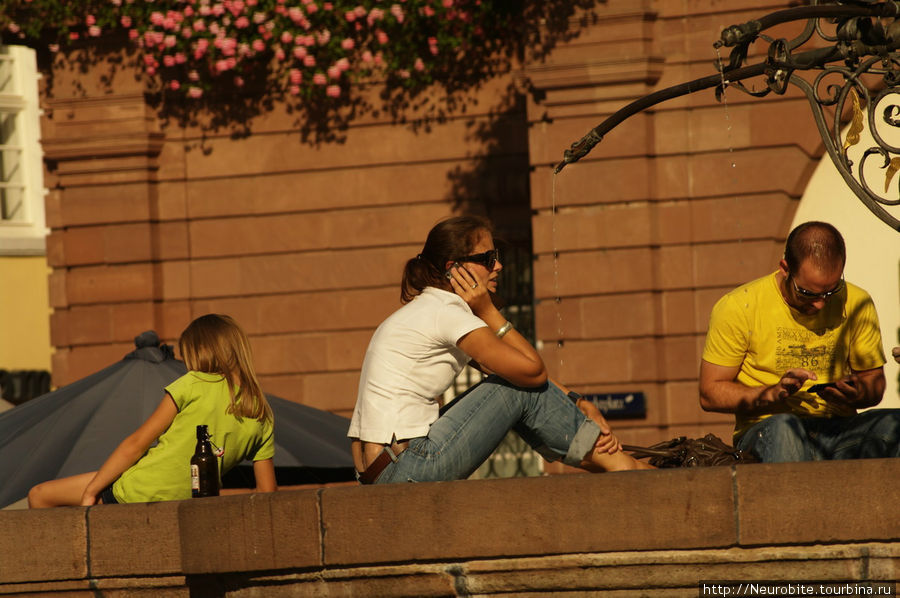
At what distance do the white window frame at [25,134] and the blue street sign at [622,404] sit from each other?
331 inches

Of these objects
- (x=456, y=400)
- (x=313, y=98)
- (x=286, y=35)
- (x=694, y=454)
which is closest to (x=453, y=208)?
(x=313, y=98)

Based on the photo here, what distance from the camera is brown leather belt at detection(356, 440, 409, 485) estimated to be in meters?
5.45

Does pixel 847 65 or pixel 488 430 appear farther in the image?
pixel 847 65

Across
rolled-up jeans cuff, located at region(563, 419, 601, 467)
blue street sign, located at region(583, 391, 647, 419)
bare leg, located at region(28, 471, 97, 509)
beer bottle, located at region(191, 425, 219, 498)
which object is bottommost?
blue street sign, located at region(583, 391, 647, 419)

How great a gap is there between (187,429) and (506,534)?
1672 mm

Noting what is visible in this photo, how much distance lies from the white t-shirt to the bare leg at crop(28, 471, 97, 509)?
130 centimetres

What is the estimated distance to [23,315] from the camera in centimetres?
1698

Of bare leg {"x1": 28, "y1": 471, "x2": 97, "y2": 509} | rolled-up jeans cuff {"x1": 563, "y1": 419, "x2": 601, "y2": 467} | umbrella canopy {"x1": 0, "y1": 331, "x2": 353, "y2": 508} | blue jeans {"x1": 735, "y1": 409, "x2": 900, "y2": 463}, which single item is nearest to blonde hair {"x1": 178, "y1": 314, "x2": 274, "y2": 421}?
bare leg {"x1": 28, "y1": 471, "x2": 97, "y2": 509}

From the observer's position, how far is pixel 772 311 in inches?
239

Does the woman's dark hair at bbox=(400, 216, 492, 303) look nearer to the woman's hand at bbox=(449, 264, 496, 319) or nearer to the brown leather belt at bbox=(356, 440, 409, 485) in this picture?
the woman's hand at bbox=(449, 264, 496, 319)

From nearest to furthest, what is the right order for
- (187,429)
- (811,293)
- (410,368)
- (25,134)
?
(410,368), (811,293), (187,429), (25,134)

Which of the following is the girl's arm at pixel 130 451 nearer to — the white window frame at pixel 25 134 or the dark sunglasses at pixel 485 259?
the dark sunglasses at pixel 485 259

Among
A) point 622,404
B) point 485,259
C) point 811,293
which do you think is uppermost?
point 485,259

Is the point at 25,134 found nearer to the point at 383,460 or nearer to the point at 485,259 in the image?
the point at 485,259
